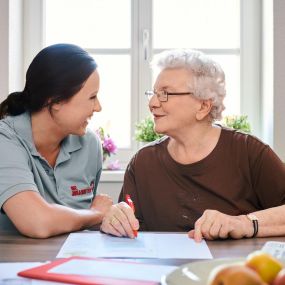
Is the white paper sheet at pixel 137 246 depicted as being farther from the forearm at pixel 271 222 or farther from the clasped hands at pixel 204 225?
the forearm at pixel 271 222

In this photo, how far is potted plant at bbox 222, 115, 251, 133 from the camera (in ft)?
9.04

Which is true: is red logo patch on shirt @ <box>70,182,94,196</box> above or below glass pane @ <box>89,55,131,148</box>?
below

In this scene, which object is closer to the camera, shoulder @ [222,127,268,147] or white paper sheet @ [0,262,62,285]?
white paper sheet @ [0,262,62,285]

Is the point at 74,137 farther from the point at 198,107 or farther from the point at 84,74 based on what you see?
the point at 198,107

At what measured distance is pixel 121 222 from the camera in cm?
133

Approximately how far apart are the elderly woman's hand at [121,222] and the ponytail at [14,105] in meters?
0.56

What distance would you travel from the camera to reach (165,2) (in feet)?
9.87

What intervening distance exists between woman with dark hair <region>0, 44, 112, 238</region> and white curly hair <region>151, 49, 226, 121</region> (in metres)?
0.28

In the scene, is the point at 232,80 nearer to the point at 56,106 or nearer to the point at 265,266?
the point at 56,106

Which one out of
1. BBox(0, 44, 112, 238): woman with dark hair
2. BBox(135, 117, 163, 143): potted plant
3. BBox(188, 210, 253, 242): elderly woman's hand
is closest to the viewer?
BBox(188, 210, 253, 242): elderly woman's hand

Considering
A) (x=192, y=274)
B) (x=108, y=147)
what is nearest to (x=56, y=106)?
(x=192, y=274)

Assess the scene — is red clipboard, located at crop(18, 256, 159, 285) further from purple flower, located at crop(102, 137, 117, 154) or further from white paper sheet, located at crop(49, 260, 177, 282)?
purple flower, located at crop(102, 137, 117, 154)

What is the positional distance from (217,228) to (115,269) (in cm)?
40

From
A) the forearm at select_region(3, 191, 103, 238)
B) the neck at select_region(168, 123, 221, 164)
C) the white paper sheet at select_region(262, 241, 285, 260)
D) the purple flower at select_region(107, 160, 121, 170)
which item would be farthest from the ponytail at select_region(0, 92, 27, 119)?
the purple flower at select_region(107, 160, 121, 170)
